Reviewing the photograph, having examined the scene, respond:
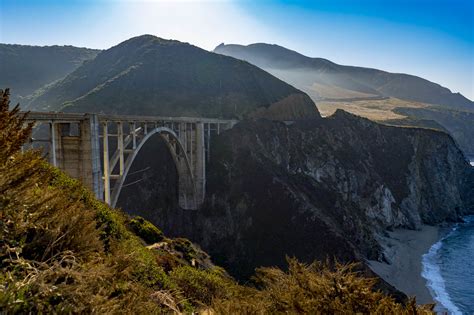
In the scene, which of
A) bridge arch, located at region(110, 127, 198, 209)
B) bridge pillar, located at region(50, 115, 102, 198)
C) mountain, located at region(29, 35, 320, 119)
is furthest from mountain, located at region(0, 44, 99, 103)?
bridge pillar, located at region(50, 115, 102, 198)

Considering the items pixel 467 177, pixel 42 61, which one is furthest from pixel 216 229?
pixel 42 61

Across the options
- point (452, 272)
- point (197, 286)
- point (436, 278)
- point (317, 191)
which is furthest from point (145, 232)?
point (452, 272)

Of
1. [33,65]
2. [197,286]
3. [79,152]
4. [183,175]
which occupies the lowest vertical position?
[183,175]

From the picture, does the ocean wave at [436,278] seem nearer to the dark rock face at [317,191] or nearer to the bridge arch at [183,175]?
the dark rock face at [317,191]

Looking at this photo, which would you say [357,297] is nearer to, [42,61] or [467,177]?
[467,177]

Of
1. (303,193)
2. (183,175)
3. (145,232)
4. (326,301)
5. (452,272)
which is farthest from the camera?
(303,193)

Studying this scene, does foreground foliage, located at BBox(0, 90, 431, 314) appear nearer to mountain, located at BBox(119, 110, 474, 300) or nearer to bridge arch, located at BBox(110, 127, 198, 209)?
mountain, located at BBox(119, 110, 474, 300)

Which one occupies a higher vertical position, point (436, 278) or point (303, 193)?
point (303, 193)

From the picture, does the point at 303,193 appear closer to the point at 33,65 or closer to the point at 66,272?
the point at 66,272
